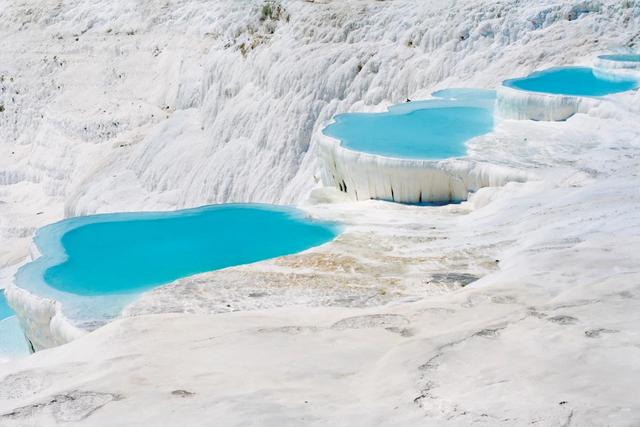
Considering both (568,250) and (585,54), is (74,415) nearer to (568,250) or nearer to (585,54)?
(568,250)

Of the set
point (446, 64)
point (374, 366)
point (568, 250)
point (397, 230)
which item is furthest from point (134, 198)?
point (374, 366)

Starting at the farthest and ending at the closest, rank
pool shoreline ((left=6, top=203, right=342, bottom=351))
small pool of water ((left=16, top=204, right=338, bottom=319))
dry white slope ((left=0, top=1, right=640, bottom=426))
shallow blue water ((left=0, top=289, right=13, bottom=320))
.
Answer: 1. shallow blue water ((left=0, top=289, right=13, bottom=320))
2. small pool of water ((left=16, top=204, right=338, bottom=319))
3. pool shoreline ((left=6, top=203, right=342, bottom=351))
4. dry white slope ((left=0, top=1, right=640, bottom=426))

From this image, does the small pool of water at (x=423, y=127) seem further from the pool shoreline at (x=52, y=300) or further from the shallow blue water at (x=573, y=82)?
the pool shoreline at (x=52, y=300)

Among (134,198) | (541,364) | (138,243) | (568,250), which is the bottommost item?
(134,198)

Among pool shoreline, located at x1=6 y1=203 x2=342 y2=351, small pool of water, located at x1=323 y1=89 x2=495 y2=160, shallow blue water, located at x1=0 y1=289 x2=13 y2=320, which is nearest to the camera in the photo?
pool shoreline, located at x1=6 y1=203 x2=342 y2=351

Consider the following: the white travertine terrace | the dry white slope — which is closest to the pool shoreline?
the dry white slope

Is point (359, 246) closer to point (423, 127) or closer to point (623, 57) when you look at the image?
point (423, 127)

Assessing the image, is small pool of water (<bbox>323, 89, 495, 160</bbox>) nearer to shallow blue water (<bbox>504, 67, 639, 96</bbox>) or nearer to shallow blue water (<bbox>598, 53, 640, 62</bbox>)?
shallow blue water (<bbox>504, 67, 639, 96</bbox>)
